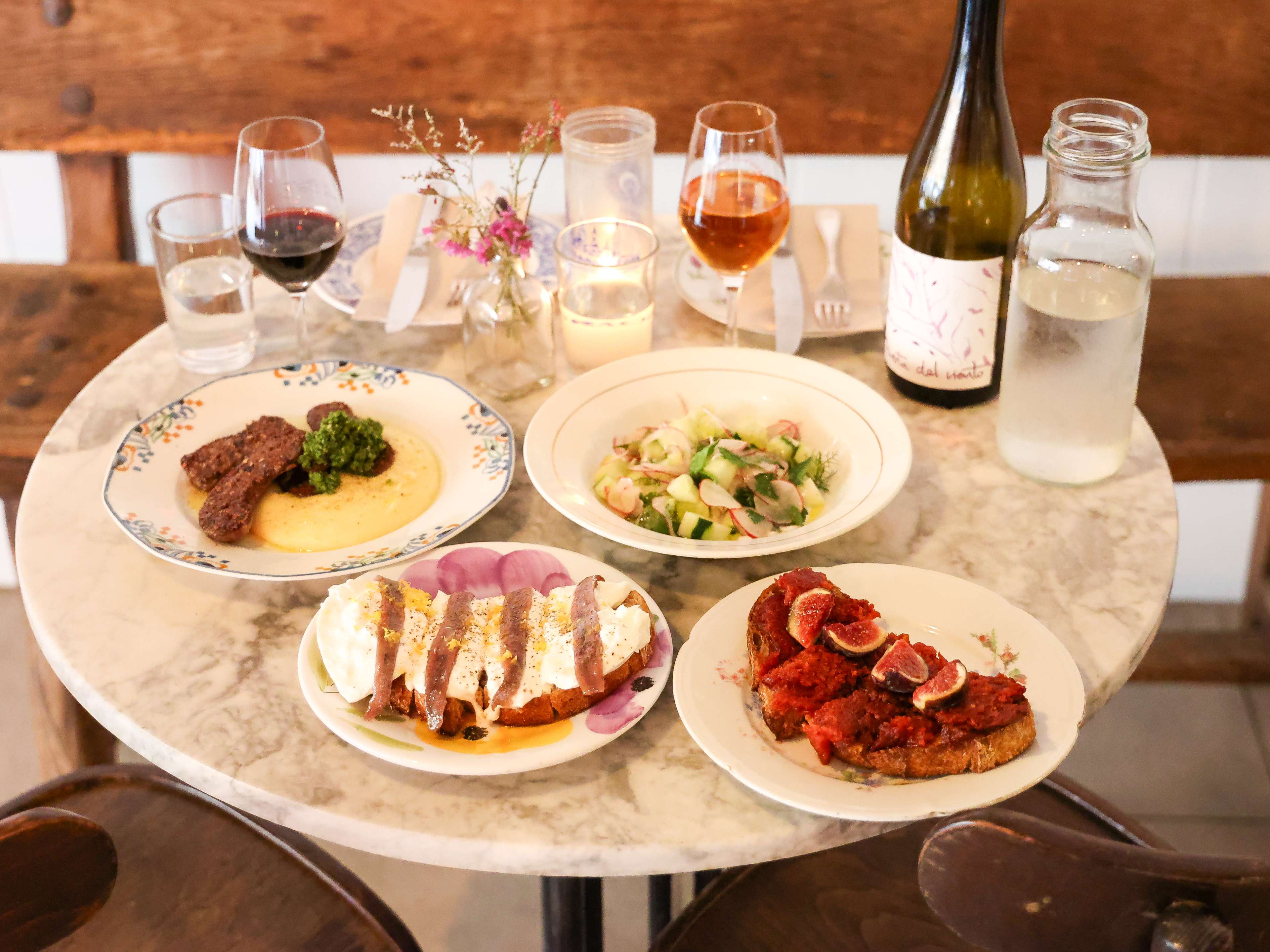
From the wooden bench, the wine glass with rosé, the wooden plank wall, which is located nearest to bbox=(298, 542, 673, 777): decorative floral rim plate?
the wine glass with rosé

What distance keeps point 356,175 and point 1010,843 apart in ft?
7.32

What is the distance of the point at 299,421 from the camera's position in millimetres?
1371

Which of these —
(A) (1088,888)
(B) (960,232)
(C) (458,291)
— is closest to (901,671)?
(A) (1088,888)

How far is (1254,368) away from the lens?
6.39ft

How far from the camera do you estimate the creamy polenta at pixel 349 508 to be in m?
1.19

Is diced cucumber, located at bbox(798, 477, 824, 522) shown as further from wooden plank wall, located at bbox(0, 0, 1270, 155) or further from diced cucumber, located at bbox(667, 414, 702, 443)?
wooden plank wall, located at bbox(0, 0, 1270, 155)

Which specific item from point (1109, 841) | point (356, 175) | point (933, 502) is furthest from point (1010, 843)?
point (356, 175)

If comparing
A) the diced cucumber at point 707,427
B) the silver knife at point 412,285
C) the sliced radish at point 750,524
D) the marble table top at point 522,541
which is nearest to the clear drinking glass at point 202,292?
the marble table top at point 522,541

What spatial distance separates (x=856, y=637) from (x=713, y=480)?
28 centimetres

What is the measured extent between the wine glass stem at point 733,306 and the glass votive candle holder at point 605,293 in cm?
9

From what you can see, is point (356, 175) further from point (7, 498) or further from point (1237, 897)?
point (1237, 897)

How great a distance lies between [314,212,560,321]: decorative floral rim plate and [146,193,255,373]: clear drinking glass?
0.11m

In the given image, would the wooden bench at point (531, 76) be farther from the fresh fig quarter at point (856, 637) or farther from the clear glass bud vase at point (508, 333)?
the fresh fig quarter at point (856, 637)

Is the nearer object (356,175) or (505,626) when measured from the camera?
(505,626)
